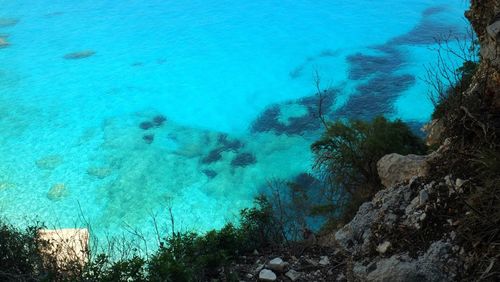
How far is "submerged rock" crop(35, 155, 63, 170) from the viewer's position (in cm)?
1545

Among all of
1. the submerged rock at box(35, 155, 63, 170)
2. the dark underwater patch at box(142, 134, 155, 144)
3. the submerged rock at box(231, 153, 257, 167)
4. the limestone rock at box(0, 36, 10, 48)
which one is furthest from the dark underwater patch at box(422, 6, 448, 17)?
the limestone rock at box(0, 36, 10, 48)

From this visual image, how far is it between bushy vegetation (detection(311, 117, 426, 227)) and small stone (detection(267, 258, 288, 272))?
3.59 metres

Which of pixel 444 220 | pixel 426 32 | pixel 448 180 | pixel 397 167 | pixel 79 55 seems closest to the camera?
pixel 444 220

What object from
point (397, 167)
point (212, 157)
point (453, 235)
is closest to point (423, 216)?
point (453, 235)

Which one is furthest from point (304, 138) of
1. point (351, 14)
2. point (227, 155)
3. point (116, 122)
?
point (351, 14)

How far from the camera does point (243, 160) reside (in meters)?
15.6

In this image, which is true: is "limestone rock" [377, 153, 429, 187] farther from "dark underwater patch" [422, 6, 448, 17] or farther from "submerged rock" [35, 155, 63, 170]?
"dark underwater patch" [422, 6, 448, 17]

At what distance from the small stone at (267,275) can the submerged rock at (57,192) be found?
33.7 feet

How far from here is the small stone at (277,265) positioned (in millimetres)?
5688

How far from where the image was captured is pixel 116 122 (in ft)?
58.6

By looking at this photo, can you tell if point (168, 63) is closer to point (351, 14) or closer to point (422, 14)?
point (351, 14)

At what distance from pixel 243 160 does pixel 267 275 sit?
10.1 meters

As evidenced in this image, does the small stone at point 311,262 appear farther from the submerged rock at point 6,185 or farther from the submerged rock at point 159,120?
the submerged rock at point 159,120

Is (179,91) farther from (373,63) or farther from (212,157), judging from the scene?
(373,63)
